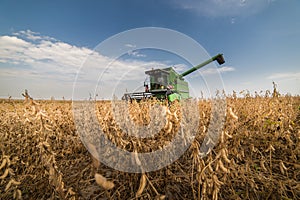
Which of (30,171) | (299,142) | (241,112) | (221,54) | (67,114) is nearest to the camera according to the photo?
(30,171)

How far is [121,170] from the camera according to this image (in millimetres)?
1548

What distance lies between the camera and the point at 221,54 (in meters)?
11.0

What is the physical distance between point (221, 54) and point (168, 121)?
11.6m

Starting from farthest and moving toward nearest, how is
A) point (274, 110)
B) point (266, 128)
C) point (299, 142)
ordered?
1. point (274, 110)
2. point (266, 128)
3. point (299, 142)

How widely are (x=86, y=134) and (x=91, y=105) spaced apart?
3.06 feet

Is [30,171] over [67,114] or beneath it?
beneath

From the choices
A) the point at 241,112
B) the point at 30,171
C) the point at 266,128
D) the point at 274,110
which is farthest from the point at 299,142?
the point at 30,171

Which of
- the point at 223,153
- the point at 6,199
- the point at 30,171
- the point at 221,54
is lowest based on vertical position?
the point at 6,199

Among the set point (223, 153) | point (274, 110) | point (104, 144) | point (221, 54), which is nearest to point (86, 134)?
point (104, 144)

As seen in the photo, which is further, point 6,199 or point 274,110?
point 274,110

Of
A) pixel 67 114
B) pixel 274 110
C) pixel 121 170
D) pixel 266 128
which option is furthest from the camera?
pixel 67 114

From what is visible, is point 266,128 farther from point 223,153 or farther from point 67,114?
point 67,114

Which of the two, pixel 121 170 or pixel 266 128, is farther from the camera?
pixel 266 128

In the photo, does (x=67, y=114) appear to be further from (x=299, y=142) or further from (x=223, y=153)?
(x=299, y=142)
